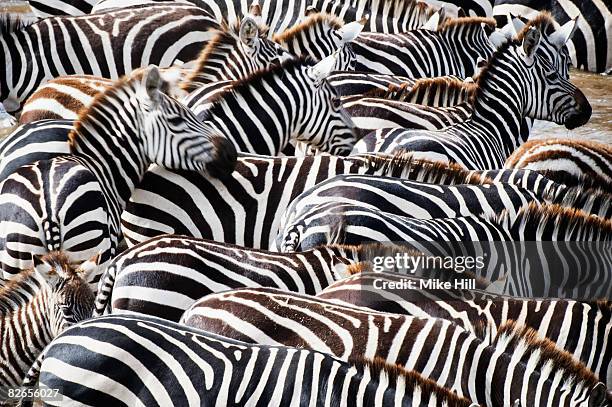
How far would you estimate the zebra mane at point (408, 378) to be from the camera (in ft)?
12.9

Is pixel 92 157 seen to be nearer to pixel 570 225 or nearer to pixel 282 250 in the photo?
pixel 282 250

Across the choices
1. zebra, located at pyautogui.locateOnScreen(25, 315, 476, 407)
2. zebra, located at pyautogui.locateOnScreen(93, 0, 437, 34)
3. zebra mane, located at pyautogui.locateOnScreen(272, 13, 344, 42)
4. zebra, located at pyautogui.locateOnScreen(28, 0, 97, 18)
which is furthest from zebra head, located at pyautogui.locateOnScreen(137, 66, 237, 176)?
zebra, located at pyautogui.locateOnScreen(28, 0, 97, 18)

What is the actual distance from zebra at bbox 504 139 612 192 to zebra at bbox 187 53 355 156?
119 cm

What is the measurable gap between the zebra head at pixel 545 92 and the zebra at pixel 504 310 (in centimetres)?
346

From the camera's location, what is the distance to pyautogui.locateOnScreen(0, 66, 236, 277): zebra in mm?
6504

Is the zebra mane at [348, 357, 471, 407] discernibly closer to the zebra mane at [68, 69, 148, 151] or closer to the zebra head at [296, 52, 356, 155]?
the zebra mane at [68, 69, 148, 151]

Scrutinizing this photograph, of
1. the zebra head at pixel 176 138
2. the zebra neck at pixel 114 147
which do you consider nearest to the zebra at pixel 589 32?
the zebra head at pixel 176 138

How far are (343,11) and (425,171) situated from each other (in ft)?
14.7

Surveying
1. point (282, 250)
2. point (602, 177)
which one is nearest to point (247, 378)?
point (282, 250)

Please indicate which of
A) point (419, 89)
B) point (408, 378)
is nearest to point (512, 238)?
point (408, 378)

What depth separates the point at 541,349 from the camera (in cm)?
445

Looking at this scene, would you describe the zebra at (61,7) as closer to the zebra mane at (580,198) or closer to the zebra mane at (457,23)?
the zebra mane at (457,23)

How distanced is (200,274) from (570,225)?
188 centimetres

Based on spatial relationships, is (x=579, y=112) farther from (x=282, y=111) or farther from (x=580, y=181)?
(x=282, y=111)
